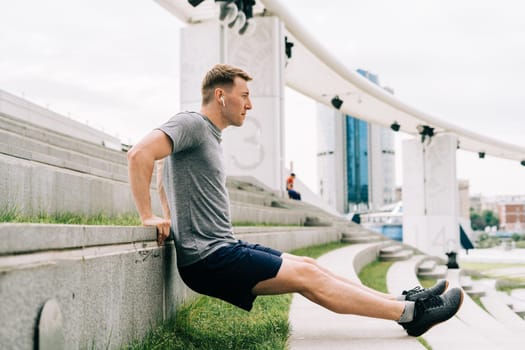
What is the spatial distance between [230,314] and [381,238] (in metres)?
12.7

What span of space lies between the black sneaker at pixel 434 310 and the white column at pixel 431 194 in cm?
2658

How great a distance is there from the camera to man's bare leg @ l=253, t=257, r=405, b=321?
2.93 metres

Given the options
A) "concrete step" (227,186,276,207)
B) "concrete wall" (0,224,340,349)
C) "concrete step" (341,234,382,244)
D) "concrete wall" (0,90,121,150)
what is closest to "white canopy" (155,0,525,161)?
"concrete wall" (0,90,121,150)

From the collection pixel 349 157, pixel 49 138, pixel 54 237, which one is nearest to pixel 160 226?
pixel 54 237

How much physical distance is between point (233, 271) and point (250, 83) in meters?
12.7

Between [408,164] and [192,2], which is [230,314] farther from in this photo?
[408,164]

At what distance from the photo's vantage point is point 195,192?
2.91m

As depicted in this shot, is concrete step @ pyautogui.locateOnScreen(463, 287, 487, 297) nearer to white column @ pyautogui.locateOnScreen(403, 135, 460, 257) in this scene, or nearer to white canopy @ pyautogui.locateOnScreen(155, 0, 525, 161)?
white canopy @ pyautogui.locateOnScreen(155, 0, 525, 161)

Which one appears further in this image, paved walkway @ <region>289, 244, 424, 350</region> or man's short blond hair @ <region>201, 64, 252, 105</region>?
paved walkway @ <region>289, 244, 424, 350</region>

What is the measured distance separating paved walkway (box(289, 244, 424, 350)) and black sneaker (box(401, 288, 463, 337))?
11 cm

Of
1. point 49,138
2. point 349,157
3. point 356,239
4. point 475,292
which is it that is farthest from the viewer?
point 349,157

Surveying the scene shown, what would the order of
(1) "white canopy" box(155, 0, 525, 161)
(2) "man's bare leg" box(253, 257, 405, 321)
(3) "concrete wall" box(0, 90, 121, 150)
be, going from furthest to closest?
(1) "white canopy" box(155, 0, 525, 161) < (3) "concrete wall" box(0, 90, 121, 150) < (2) "man's bare leg" box(253, 257, 405, 321)

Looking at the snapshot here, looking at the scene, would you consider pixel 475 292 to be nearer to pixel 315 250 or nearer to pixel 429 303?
pixel 315 250

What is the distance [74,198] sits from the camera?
12.2ft
